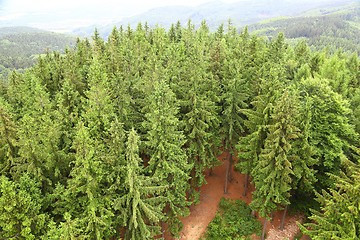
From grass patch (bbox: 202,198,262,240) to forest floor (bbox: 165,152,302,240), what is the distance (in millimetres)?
641

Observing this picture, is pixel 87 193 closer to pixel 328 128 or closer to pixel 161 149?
pixel 161 149

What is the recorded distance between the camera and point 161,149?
21250mm

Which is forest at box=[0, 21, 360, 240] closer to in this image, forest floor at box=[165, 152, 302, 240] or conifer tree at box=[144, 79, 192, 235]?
conifer tree at box=[144, 79, 192, 235]

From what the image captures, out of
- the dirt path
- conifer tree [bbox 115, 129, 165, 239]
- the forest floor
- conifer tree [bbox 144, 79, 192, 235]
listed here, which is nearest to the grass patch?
the forest floor

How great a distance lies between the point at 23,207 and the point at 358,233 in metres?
20.7

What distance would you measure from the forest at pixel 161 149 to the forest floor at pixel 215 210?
96.2 inches

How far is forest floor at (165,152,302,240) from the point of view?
2878 cm

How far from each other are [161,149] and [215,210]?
14.4 meters

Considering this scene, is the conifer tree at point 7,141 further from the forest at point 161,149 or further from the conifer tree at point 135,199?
the conifer tree at point 135,199

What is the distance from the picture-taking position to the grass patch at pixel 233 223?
29.0 meters

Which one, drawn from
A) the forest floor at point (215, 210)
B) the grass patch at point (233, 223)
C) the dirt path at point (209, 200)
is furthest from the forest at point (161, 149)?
the grass patch at point (233, 223)

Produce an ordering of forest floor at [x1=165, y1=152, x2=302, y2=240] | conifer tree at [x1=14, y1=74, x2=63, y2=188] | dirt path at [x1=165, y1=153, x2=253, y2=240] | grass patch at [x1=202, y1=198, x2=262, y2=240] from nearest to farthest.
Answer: conifer tree at [x1=14, y1=74, x2=63, y2=188] < forest floor at [x1=165, y1=152, x2=302, y2=240] < grass patch at [x1=202, y1=198, x2=262, y2=240] < dirt path at [x1=165, y1=153, x2=253, y2=240]

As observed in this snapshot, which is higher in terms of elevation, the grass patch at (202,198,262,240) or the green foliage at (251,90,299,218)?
the green foliage at (251,90,299,218)

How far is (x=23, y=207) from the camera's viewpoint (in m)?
18.2
